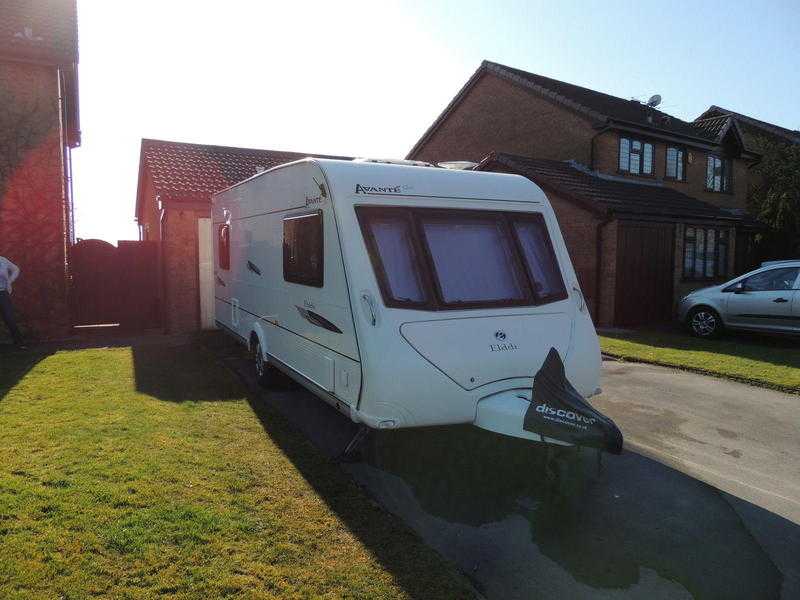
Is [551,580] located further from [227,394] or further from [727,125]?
[727,125]

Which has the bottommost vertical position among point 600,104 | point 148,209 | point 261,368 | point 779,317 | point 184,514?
point 184,514

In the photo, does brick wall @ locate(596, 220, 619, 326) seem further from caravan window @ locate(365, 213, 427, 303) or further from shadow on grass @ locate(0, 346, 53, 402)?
shadow on grass @ locate(0, 346, 53, 402)

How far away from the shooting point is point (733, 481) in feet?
17.2

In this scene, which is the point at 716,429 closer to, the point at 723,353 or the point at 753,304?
the point at 723,353

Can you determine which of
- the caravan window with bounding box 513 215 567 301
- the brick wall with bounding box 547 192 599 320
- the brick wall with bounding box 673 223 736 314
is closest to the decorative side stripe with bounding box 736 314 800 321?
the brick wall with bounding box 547 192 599 320

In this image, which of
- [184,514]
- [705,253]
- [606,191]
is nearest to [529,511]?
[184,514]

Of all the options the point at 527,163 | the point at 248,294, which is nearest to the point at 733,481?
the point at 248,294

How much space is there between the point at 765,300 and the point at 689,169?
40.0 ft

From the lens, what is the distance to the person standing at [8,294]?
10.6 metres

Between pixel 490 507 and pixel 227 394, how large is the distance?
4302mm

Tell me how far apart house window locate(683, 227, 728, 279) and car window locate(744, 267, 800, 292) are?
485 cm

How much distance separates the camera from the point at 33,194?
1193cm

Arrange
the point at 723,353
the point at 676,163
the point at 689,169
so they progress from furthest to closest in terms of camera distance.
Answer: the point at 689,169 < the point at 676,163 < the point at 723,353

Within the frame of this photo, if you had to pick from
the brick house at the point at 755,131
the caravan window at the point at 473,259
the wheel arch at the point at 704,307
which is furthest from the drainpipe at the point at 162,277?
the brick house at the point at 755,131
